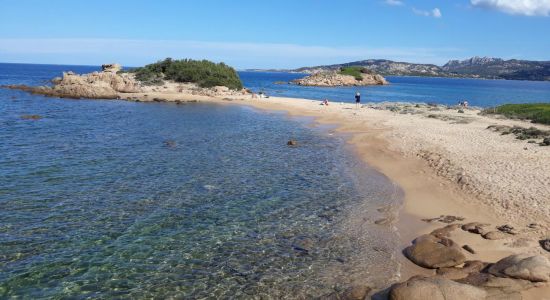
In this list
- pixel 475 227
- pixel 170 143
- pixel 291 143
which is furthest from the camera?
pixel 291 143

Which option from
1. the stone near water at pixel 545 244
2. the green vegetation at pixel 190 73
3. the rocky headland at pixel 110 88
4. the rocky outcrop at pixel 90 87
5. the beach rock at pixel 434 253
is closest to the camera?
the beach rock at pixel 434 253

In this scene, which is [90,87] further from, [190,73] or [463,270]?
[463,270]

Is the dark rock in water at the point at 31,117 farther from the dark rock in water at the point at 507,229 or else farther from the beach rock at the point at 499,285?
the beach rock at the point at 499,285

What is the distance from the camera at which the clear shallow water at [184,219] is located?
37.2 feet

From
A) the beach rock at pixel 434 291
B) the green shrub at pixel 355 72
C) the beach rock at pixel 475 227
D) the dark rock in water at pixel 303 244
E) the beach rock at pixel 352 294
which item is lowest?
the beach rock at pixel 352 294

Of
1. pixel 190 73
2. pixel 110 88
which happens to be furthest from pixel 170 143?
pixel 190 73

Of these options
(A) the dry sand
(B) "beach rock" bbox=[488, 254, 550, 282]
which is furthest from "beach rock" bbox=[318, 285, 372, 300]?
(B) "beach rock" bbox=[488, 254, 550, 282]

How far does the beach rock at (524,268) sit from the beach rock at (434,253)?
3.54 feet

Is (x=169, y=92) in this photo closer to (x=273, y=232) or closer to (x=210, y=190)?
(x=210, y=190)

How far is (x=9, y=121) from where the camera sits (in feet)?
121

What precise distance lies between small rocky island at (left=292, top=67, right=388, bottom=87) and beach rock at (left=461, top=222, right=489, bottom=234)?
431 ft

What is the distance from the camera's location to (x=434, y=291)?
9.73 metres

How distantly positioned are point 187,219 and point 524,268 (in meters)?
11.0

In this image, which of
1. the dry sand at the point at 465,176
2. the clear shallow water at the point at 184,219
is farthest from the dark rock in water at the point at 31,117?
the dry sand at the point at 465,176
